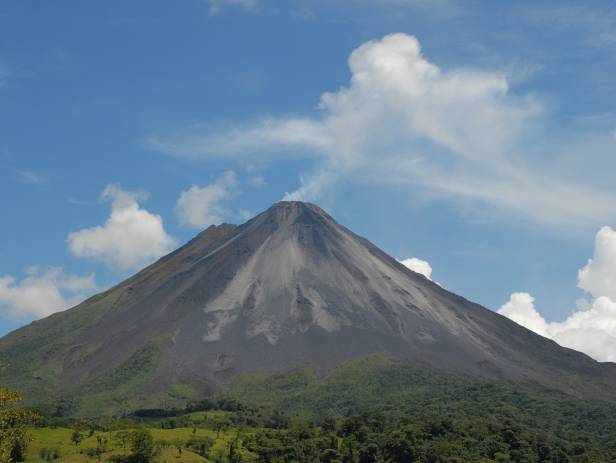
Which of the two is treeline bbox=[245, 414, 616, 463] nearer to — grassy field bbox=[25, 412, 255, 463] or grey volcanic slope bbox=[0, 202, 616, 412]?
grassy field bbox=[25, 412, 255, 463]

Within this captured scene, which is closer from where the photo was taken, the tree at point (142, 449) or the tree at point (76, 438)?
the tree at point (142, 449)

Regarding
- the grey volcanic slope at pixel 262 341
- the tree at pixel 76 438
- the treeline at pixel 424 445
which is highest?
the grey volcanic slope at pixel 262 341

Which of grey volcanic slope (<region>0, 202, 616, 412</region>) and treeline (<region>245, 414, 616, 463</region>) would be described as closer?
treeline (<region>245, 414, 616, 463</region>)

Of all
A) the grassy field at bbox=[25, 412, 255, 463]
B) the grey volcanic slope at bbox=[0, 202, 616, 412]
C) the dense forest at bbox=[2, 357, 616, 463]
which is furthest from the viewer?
the grey volcanic slope at bbox=[0, 202, 616, 412]

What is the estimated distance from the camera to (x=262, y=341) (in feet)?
549

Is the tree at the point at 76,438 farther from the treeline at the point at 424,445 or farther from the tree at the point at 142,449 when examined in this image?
the treeline at the point at 424,445

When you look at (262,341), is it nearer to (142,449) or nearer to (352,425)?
(352,425)

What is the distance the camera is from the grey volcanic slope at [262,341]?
15450cm

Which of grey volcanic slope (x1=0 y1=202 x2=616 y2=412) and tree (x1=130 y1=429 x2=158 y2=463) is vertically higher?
grey volcanic slope (x1=0 y1=202 x2=616 y2=412)

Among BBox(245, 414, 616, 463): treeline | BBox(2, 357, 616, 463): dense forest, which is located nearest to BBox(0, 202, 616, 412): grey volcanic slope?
BBox(2, 357, 616, 463): dense forest

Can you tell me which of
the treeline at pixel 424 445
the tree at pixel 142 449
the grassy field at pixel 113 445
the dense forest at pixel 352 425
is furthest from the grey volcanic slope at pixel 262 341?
the tree at pixel 142 449

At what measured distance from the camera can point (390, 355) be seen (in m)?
157

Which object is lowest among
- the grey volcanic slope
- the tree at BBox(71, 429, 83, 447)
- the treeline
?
the treeline

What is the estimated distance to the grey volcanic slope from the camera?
154 metres
